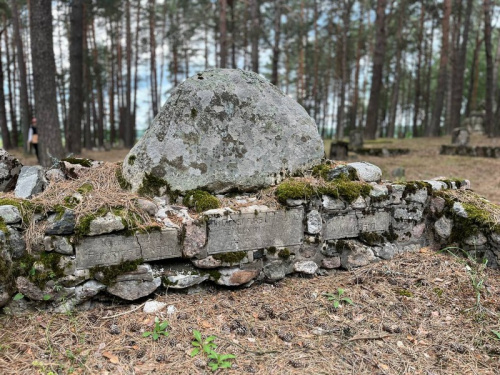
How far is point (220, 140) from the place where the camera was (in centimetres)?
327

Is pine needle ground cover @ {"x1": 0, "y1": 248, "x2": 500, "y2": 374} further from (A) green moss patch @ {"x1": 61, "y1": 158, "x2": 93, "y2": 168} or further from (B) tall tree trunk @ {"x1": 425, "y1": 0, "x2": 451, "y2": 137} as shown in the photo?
(B) tall tree trunk @ {"x1": 425, "y1": 0, "x2": 451, "y2": 137}

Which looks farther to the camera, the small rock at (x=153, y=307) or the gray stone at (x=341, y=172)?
the gray stone at (x=341, y=172)

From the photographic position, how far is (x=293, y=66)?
29.2 metres

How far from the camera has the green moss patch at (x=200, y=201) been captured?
9.73ft

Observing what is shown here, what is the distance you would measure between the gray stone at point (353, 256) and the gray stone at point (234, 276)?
96cm

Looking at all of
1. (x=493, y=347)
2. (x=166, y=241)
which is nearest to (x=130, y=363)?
(x=166, y=241)

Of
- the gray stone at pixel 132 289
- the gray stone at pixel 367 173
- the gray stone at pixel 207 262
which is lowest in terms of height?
the gray stone at pixel 132 289

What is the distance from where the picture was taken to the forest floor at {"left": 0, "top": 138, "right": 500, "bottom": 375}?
209cm

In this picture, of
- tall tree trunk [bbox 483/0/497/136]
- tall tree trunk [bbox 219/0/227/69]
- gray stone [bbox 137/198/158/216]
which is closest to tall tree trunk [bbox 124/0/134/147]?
tall tree trunk [bbox 219/0/227/69]

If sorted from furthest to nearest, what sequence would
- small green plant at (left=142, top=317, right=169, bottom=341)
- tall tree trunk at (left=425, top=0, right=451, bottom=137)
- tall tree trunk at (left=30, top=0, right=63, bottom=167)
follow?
tall tree trunk at (left=425, top=0, right=451, bottom=137) < tall tree trunk at (left=30, top=0, right=63, bottom=167) < small green plant at (left=142, top=317, right=169, bottom=341)

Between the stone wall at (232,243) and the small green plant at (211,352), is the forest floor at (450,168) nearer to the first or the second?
the stone wall at (232,243)

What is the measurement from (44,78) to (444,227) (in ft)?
23.5

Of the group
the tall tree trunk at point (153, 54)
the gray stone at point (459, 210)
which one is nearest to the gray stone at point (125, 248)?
the gray stone at point (459, 210)

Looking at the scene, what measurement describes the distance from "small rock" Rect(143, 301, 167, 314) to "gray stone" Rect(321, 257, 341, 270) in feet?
4.88
